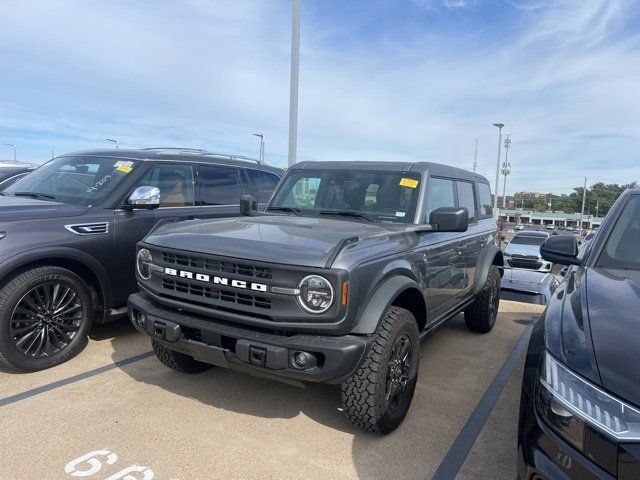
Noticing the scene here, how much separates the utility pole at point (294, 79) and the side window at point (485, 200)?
14.1ft

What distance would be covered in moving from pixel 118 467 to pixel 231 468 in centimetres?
63

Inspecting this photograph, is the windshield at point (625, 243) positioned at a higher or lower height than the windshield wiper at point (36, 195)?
lower

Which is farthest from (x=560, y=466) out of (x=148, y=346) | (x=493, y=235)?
(x=493, y=235)

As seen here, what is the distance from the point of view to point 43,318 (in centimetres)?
387

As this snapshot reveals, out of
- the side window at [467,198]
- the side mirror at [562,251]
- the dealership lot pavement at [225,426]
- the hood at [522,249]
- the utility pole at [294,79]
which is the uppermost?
the utility pole at [294,79]

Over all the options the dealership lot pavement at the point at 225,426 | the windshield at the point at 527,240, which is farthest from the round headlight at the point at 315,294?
the windshield at the point at 527,240

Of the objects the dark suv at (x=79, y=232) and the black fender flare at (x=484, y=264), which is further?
the black fender flare at (x=484, y=264)

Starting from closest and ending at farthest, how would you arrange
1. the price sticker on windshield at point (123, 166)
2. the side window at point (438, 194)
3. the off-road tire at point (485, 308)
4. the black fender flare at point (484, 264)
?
the side window at point (438, 194)
the price sticker on windshield at point (123, 166)
the black fender flare at point (484, 264)
the off-road tire at point (485, 308)

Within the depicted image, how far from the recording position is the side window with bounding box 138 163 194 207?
16.4 feet

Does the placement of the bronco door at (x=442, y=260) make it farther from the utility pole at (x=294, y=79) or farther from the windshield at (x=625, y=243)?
the utility pole at (x=294, y=79)

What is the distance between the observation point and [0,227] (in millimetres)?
3609

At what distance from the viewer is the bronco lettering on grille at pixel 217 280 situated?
2768 millimetres

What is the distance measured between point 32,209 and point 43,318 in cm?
91

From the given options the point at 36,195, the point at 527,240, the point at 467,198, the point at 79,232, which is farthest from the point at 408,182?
the point at 527,240
